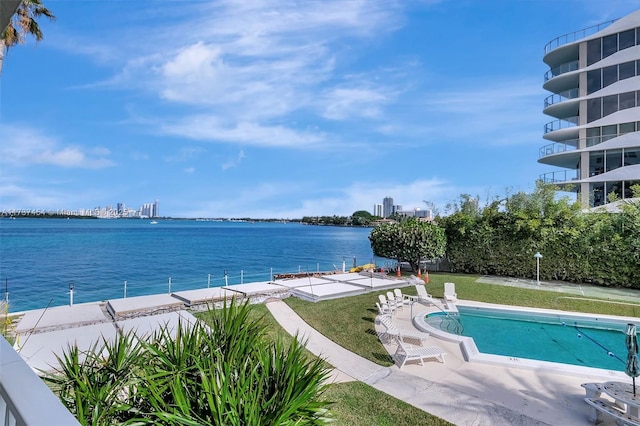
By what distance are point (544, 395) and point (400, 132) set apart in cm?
2337

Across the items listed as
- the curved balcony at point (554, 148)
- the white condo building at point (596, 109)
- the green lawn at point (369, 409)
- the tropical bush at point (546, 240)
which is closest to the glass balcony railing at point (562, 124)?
the white condo building at point (596, 109)

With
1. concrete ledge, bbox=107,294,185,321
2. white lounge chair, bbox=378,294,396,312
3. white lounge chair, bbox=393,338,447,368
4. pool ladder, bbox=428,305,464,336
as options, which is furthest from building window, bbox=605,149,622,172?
concrete ledge, bbox=107,294,185,321

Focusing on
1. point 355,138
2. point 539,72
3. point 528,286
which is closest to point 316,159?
point 355,138

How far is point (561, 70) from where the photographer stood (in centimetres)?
3045

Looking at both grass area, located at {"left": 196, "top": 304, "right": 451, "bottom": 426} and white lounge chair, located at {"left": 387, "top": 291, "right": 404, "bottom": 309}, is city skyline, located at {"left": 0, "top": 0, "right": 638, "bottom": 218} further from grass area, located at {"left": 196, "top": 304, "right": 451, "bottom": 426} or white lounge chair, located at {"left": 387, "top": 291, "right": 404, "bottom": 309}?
white lounge chair, located at {"left": 387, "top": 291, "right": 404, "bottom": 309}

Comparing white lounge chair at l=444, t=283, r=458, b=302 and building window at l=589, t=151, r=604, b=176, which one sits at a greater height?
building window at l=589, t=151, r=604, b=176

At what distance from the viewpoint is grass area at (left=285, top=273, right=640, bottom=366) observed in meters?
10.2

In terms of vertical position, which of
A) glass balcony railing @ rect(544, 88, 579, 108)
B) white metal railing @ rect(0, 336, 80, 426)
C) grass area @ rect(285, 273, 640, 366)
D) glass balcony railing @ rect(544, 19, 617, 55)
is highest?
glass balcony railing @ rect(544, 19, 617, 55)

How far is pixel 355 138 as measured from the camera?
31922 millimetres

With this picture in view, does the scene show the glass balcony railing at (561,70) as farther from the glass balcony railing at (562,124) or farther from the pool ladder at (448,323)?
the pool ladder at (448,323)

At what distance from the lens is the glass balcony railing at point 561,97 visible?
98.1ft

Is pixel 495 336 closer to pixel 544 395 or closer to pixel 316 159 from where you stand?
pixel 544 395

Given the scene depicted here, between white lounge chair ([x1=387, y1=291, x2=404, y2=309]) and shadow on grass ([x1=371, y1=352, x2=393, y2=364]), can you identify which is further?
white lounge chair ([x1=387, y1=291, x2=404, y2=309])

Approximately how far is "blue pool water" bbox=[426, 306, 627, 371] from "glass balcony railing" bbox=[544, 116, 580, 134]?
23808 mm
